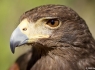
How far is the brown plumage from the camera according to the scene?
374 cm

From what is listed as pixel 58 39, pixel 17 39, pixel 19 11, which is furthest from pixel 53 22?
pixel 19 11

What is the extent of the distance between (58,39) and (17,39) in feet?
1.44

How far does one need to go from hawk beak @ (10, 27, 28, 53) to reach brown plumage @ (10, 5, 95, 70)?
0.03 metres

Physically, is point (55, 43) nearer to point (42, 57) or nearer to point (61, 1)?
point (42, 57)

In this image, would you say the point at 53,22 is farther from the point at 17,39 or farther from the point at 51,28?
the point at 17,39

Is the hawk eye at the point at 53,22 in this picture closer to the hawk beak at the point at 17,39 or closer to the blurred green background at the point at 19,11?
the hawk beak at the point at 17,39

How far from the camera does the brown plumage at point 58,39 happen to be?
147 inches

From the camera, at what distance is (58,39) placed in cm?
379

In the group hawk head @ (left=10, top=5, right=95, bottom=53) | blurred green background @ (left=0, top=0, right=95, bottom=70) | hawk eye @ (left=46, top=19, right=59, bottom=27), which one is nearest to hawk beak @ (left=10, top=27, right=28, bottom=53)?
hawk head @ (left=10, top=5, right=95, bottom=53)

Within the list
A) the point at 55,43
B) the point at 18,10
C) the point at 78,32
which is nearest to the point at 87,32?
the point at 78,32

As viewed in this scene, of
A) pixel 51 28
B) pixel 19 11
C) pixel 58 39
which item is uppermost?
pixel 19 11

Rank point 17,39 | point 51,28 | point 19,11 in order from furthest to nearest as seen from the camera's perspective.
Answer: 1. point 19,11
2. point 51,28
3. point 17,39

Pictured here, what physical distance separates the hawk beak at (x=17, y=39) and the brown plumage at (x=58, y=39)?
31mm

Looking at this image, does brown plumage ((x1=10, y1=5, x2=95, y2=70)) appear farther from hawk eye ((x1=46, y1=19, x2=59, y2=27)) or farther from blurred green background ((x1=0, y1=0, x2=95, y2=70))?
blurred green background ((x1=0, y1=0, x2=95, y2=70))
